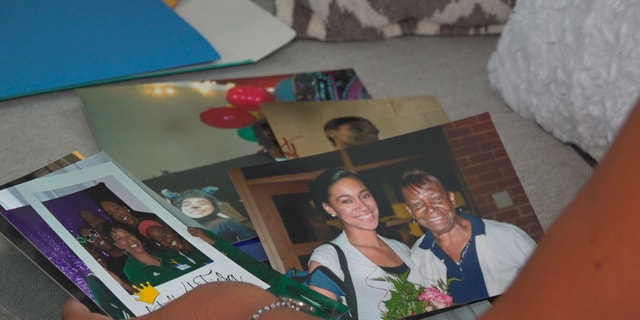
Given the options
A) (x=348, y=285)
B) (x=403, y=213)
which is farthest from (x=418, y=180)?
(x=348, y=285)

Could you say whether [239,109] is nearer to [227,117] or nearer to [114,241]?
[227,117]

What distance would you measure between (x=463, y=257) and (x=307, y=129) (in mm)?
261

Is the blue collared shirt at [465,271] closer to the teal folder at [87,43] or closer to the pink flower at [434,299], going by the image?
the pink flower at [434,299]

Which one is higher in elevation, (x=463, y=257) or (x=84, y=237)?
(x=84, y=237)

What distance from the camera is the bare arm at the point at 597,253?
1.12 ft

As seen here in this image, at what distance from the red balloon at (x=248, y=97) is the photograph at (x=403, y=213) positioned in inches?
7.0

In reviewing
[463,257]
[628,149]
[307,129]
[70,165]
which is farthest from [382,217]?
[628,149]

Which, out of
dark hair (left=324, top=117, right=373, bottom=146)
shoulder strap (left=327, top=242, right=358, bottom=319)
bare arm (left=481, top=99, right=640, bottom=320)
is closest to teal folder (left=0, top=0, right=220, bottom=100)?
dark hair (left=324, top=117, right=373, bottom=146)

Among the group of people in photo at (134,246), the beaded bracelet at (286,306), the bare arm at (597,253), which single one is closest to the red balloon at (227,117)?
the group of people in photo at (134,246)

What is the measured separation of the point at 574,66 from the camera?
0.85m

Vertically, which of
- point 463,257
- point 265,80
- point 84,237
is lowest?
point 463,257

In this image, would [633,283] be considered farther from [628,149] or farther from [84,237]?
[84,237]

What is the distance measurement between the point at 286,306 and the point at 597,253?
293 millimetres

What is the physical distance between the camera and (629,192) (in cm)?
34
